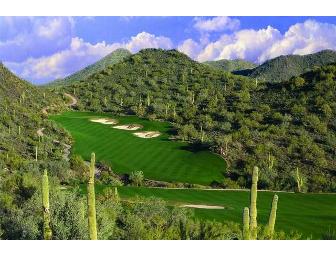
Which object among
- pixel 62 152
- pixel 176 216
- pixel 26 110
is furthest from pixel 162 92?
pixel 176 216

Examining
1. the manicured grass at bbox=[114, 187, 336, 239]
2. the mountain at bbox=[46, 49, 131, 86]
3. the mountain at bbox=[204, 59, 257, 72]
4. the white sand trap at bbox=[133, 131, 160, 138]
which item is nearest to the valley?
the manicured grass at bbox=[114, 187, 336, 239]

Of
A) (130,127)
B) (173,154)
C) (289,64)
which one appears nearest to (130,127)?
(130,127)

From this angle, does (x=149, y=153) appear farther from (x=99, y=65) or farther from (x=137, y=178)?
(x=99, y=65)

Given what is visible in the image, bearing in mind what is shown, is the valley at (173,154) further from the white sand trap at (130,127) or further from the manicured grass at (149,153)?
the white sand trap at (130,127)

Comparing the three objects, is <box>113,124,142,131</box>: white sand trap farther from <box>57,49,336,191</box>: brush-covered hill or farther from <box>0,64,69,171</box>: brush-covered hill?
<box>0,64,69,171</box>: brush-covered hill

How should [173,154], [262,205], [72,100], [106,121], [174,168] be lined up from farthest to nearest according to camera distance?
1. [72,100]
2. [106,121]
3. [173,154]
4. [174,168]
5. [262,205]
